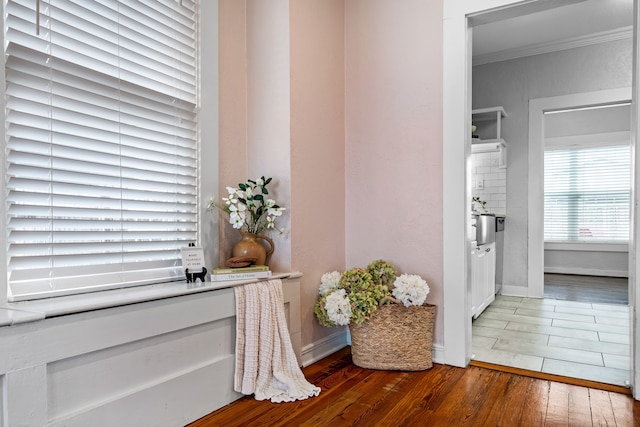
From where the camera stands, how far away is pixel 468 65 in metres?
2.58

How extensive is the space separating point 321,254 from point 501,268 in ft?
9.81

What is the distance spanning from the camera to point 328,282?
2596 millimetres

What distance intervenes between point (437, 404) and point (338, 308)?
70cm

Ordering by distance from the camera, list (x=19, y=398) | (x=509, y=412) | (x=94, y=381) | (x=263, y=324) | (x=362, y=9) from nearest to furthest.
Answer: (x=19, y=398)
(x=94, y=381)
(x=509, y=412)
(x=263, y=324)
(x=362, y=9)

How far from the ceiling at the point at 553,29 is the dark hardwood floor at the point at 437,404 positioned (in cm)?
302

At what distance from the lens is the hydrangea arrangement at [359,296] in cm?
240

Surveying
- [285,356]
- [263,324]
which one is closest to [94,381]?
[263,324]

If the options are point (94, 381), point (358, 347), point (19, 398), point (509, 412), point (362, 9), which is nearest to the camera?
point (19, 398)

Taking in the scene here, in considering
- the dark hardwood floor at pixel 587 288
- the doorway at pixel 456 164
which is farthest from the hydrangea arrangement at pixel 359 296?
the dark hardwood floor at pixel 587 288

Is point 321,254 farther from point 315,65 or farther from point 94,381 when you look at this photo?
point 94,381

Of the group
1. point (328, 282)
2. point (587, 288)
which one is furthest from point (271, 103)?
point (587, 288)

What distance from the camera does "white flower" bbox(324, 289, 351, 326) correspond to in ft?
7.88

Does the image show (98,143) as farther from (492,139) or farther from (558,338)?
(492,139)

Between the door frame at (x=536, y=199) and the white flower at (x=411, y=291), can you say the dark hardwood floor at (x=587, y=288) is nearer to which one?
the door frame at (x=536, y=199)
